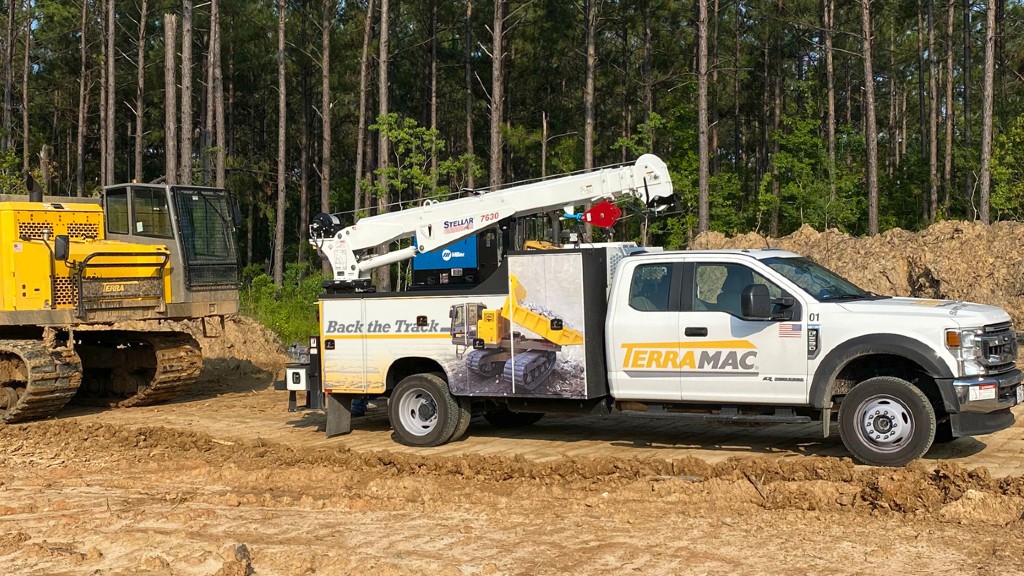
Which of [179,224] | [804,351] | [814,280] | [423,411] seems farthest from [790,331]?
[179,224]

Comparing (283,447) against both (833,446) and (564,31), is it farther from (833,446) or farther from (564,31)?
(564,31)

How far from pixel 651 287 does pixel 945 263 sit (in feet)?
44.8

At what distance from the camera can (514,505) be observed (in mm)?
8805

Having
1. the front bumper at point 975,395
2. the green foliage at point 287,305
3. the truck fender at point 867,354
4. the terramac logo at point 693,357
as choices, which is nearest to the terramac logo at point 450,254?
the terramac logo at point 693,357

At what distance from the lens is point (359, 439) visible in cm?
1268

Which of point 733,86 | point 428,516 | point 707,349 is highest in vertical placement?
point 733,86

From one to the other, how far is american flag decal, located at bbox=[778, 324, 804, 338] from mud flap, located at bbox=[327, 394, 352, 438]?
5250mm

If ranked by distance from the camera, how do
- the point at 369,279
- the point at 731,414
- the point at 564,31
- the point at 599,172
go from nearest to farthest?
1. the point at 731,414
2. the point at 599,172
3. the point at 369,279
4. the point at 564,31

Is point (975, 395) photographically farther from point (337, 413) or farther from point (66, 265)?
point (66, 265)

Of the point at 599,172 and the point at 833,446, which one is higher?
the point at 599,172

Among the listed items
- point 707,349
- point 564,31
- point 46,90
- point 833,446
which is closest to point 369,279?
point 707,349

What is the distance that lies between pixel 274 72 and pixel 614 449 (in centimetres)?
4413

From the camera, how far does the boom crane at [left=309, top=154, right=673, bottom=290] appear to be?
1248cm

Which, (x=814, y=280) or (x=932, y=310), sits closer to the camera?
(x=932, y=310)
